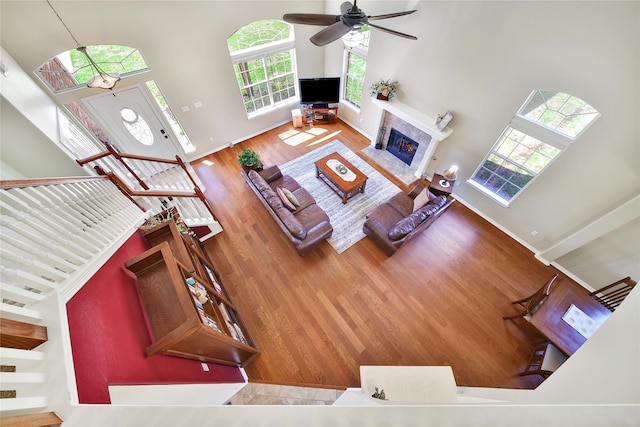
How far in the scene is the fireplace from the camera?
219 inches

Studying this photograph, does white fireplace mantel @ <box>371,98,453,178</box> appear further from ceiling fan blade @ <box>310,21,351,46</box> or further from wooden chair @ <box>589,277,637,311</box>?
wooden chair @ <box>589,277,637,311</box>

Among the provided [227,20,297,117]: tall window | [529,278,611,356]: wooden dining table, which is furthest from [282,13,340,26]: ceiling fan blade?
[529,278,611,356]: wooden dining table

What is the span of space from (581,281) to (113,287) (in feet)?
21.2

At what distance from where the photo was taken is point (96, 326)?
4.76 ft

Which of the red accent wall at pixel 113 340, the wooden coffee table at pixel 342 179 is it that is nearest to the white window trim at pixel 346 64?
the wooden coffee table at pixel 342 179

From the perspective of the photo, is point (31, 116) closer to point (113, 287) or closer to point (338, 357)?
point (113, 287)

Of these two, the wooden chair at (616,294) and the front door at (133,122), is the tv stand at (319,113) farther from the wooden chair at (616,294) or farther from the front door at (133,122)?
the wooden chair at (616,294)

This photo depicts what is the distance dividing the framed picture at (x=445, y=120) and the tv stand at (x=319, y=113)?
10.6 feet

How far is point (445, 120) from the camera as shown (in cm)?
441

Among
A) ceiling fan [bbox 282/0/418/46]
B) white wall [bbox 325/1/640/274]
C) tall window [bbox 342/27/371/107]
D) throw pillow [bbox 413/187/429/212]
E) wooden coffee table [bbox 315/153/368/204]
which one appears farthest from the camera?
tall window [bbox 342/27/371/107]

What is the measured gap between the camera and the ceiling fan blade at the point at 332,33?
2.56 meters

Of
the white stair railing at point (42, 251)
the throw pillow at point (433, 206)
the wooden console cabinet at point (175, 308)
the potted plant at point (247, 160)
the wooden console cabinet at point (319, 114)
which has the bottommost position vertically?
the wooden console cabinet at point (319, 114)

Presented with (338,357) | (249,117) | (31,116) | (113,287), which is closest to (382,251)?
(338,357)

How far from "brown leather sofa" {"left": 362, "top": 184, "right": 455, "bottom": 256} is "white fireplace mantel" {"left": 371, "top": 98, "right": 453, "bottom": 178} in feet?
3.01
